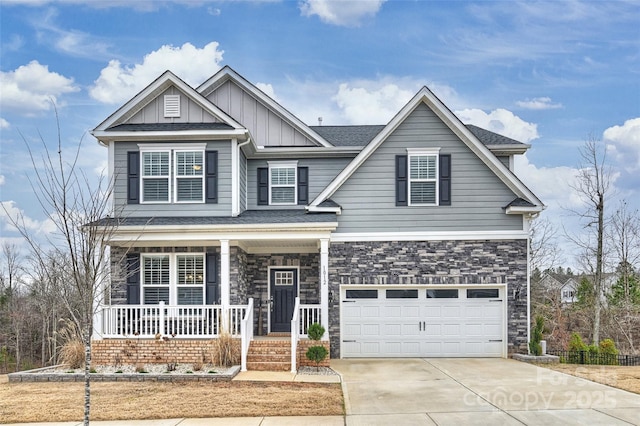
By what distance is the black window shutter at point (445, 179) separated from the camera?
56.6ft

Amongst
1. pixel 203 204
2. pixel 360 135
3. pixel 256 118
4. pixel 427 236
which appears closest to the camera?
pixel 203 204

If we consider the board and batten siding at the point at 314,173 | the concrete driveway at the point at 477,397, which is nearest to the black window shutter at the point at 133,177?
the board and batten siding at the point at 314,173

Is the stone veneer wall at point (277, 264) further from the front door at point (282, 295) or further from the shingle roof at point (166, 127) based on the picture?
the shingle roof at point (166, 127)

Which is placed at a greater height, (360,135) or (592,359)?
(360,135)

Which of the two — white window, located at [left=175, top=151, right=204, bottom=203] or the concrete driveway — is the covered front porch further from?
the concrete driveway

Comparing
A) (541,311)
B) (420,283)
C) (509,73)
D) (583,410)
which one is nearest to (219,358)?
(420,283)

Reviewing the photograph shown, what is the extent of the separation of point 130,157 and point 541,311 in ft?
75.5

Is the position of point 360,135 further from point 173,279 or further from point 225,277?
point 173,279

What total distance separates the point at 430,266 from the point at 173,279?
23.8ft

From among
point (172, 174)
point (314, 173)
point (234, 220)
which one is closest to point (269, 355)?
point (234, 220)

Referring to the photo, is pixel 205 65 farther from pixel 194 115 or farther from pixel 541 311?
pixel 541 311

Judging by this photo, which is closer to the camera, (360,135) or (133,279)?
(133,279)

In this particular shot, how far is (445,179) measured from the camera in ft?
56.7

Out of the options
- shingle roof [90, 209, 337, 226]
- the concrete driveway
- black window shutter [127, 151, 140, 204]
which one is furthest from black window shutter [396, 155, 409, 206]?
black window shutter [127, 151, 140, 204]
